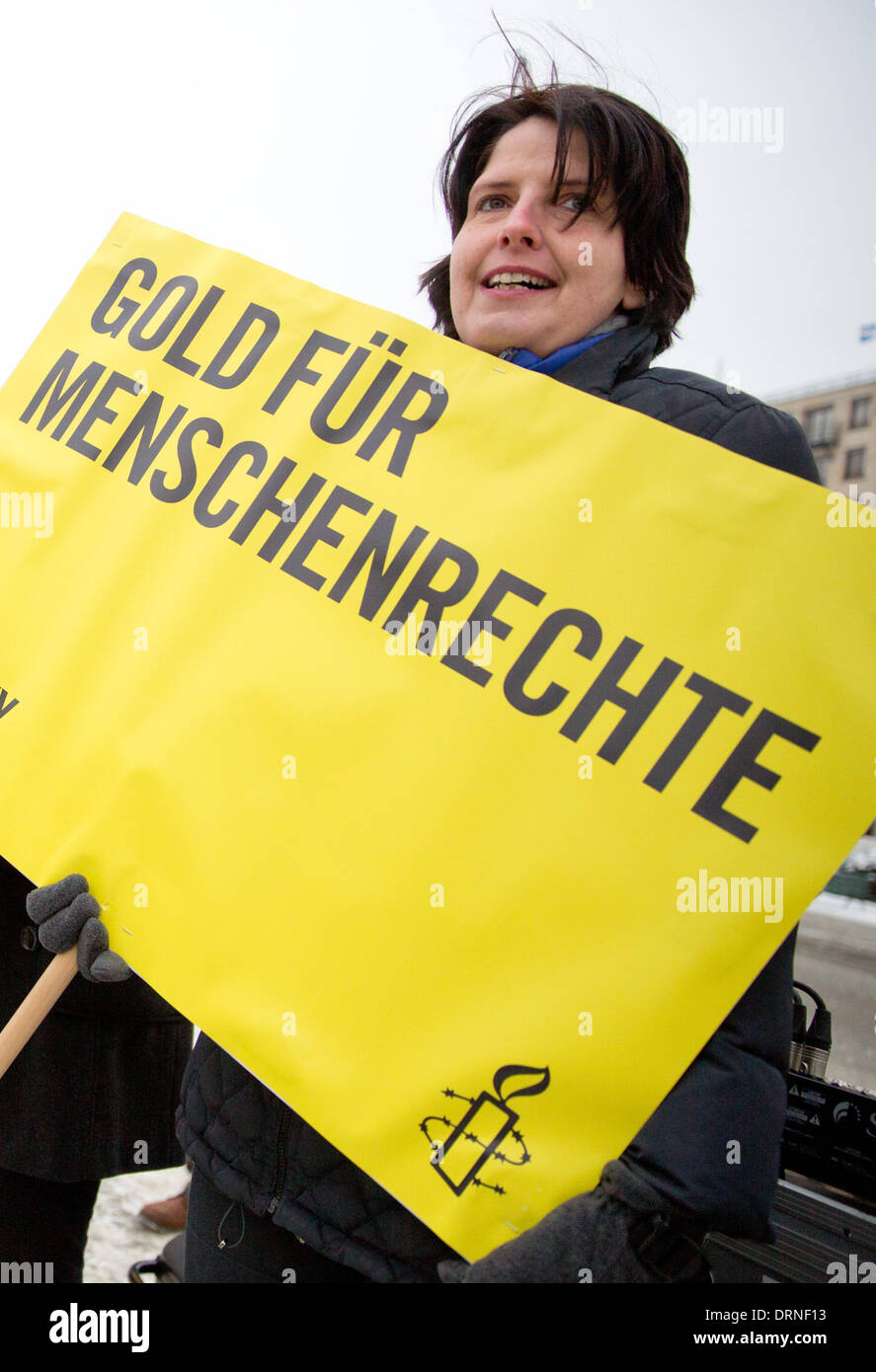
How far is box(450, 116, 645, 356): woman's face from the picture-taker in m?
1.32

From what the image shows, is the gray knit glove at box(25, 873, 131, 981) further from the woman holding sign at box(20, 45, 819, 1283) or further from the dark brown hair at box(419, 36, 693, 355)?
the dark brown hair at box(419, 36, 693, 355)

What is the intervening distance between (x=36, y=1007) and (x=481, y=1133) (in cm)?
61

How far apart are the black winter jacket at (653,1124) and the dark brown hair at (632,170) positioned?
0.37ft

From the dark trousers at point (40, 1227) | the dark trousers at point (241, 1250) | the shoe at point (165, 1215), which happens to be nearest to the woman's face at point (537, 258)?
the dark trousers at point (241, 1250)

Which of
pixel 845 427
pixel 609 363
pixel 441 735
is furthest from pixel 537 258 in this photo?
pixel 845 427

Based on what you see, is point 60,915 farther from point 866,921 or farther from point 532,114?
point 866,921

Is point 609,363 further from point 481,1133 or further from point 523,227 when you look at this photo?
point 481,1133

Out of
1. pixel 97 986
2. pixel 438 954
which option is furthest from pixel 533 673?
pixel 97 986

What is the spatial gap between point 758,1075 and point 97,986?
44.9 inches

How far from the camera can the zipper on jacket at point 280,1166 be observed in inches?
46.4

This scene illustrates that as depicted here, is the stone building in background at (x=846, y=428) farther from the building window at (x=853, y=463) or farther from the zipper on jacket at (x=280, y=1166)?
the zipper on jacket at (x=280, y=1166)

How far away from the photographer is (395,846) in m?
1.14

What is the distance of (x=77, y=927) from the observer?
1267 millimetres
